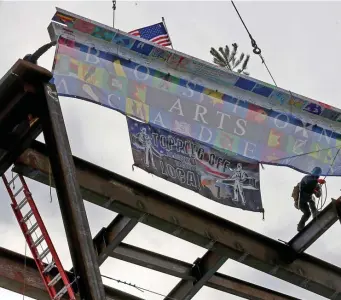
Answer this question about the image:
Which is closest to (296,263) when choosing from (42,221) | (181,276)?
(181,276)

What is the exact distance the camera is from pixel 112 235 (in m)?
11.8

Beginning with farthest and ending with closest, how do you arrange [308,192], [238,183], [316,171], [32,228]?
[316,171], [308,192], [238,183], [32,228]

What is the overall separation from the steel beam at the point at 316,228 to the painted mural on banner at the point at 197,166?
3.98 feet

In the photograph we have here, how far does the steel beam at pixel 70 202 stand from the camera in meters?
8.16

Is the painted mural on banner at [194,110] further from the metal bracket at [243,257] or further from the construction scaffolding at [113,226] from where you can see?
the metal bracket at [243,257]

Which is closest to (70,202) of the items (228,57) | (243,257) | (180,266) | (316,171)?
(243,257)

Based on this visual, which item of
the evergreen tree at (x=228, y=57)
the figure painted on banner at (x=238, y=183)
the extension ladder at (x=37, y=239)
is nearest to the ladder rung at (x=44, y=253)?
the extension ladder at (x=37, y=239)

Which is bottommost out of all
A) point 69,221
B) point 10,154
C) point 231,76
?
point 69,221

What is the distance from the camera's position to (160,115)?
12.0m

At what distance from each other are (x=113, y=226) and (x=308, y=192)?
4012 mm

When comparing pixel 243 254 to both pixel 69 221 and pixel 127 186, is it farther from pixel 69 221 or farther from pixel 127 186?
pixel 69 221

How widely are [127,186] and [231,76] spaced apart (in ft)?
11.3

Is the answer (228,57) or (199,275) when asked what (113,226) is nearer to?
(199,275)

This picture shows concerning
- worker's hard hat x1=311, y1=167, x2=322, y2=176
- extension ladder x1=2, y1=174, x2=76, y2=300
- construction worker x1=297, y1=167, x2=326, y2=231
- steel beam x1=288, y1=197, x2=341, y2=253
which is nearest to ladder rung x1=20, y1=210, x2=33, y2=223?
extension ladder x1=2, y1=174, x2=76, y2=300
